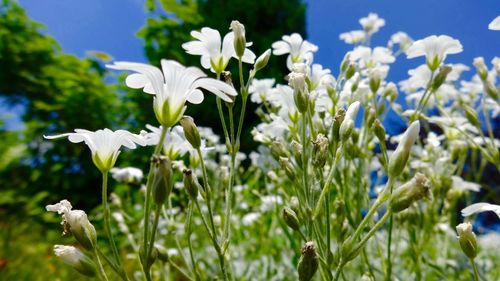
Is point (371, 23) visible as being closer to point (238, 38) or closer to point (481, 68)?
point (481, 68)

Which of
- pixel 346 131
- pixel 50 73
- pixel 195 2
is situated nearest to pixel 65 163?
pixel 50 73

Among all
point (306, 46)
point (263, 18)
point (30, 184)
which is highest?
point (263, 18)

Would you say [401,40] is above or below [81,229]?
above

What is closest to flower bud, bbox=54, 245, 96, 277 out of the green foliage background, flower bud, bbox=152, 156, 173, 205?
flower bud, bbox=152, 156, 173, 205

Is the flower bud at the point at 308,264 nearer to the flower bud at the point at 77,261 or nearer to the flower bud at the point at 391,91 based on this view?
the flower bud at the point at 77,261

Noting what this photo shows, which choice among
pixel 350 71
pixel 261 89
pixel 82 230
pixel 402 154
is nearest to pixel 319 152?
pixel 402 154

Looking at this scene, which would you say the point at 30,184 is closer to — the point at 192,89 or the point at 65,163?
the point at 65,163
